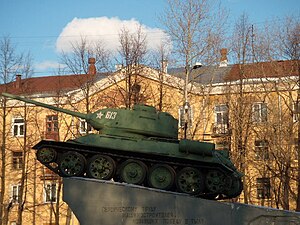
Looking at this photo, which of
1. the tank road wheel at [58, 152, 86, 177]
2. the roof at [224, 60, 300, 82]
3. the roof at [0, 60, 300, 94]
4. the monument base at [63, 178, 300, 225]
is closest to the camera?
the monument base at [63, 178, 300, 225]

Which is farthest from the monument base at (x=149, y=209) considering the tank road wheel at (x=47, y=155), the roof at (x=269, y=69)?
the roof at (x=269, y=69)

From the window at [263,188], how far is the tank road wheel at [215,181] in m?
16.3

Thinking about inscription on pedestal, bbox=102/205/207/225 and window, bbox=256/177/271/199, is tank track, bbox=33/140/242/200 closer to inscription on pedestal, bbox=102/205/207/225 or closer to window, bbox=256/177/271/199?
inscription on pedestal, bbox=102/205/207/225

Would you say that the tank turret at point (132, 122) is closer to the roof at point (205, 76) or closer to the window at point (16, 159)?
the roof at point (205, 76)

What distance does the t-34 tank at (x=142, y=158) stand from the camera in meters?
12.1

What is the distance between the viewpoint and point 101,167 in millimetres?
12375

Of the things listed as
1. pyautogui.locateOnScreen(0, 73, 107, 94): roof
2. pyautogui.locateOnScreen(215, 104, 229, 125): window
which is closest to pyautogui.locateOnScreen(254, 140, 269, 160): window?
pyautogui.locateOnScreen(215, 104, 229, 125): window

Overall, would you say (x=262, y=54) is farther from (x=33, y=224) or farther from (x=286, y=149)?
(x=33, y=224)

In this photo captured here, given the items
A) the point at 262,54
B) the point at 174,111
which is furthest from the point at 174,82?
the point at 262,54

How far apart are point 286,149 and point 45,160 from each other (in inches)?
→ 579

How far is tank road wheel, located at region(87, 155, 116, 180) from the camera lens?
12.3 m

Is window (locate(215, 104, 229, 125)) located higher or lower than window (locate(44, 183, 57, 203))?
higher

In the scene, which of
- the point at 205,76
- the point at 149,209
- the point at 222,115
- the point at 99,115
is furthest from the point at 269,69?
the point at 149,209

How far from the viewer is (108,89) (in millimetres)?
29094
